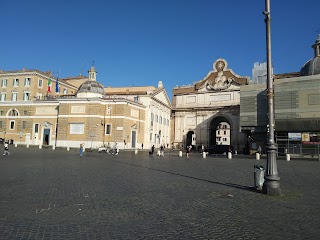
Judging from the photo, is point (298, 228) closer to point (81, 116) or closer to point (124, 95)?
point (81, 116)

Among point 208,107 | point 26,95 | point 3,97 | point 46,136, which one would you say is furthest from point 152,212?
point 3,97

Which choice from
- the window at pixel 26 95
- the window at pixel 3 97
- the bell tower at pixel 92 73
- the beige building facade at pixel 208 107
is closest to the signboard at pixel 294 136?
the beige building facade at pixel 208 107

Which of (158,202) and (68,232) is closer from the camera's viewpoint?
(68,232)

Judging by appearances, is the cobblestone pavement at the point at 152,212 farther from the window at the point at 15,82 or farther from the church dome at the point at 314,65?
the window at the point at 15,82

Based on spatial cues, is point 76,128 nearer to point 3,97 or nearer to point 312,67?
point 3,97

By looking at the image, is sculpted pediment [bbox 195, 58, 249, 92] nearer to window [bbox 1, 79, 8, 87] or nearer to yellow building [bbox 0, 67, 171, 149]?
yellow building [bbox 0, 67, 171, 149]

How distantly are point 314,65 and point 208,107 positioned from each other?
2132 cm

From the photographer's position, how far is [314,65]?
143ft

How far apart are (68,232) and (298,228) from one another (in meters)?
4.59

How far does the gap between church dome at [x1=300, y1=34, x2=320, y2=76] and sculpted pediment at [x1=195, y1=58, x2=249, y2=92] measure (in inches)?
477

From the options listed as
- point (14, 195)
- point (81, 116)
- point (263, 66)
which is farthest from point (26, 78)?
point (14, 195)

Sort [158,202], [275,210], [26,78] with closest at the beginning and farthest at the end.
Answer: [275,210], [158,202], [26,78]

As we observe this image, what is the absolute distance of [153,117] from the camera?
198 ft

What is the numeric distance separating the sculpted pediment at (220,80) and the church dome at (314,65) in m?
12.1
